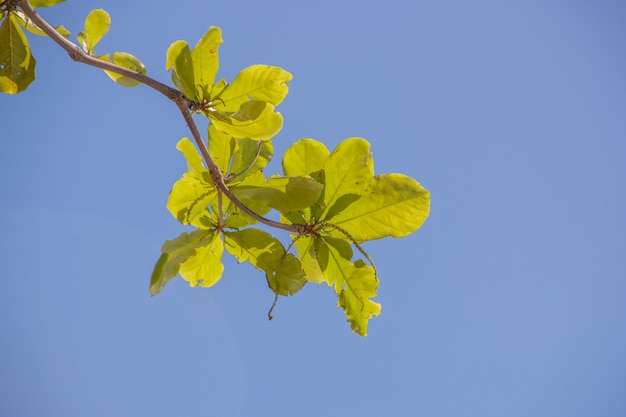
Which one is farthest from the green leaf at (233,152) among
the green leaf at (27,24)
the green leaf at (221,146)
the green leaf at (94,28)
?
the green leaf at (27,24)

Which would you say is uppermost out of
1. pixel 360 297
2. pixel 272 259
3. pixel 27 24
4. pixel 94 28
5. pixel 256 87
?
pixel 27 24

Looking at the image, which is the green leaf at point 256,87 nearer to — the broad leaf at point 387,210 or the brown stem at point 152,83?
the brown stem at point 152,83

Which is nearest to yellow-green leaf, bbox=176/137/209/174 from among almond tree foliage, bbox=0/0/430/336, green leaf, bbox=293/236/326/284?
almond tree foliage, bbox=0/0/430/336

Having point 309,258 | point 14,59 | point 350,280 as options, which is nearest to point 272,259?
point 309,258

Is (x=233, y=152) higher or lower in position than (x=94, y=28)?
lower

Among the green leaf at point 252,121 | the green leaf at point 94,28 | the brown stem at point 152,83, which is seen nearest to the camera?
the brown stem at point 152,83

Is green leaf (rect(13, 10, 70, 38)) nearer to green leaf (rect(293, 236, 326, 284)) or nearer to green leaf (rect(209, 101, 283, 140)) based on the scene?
green leaf (rect(209, 101, 283, 140))

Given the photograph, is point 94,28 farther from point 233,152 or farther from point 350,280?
point 350,280
